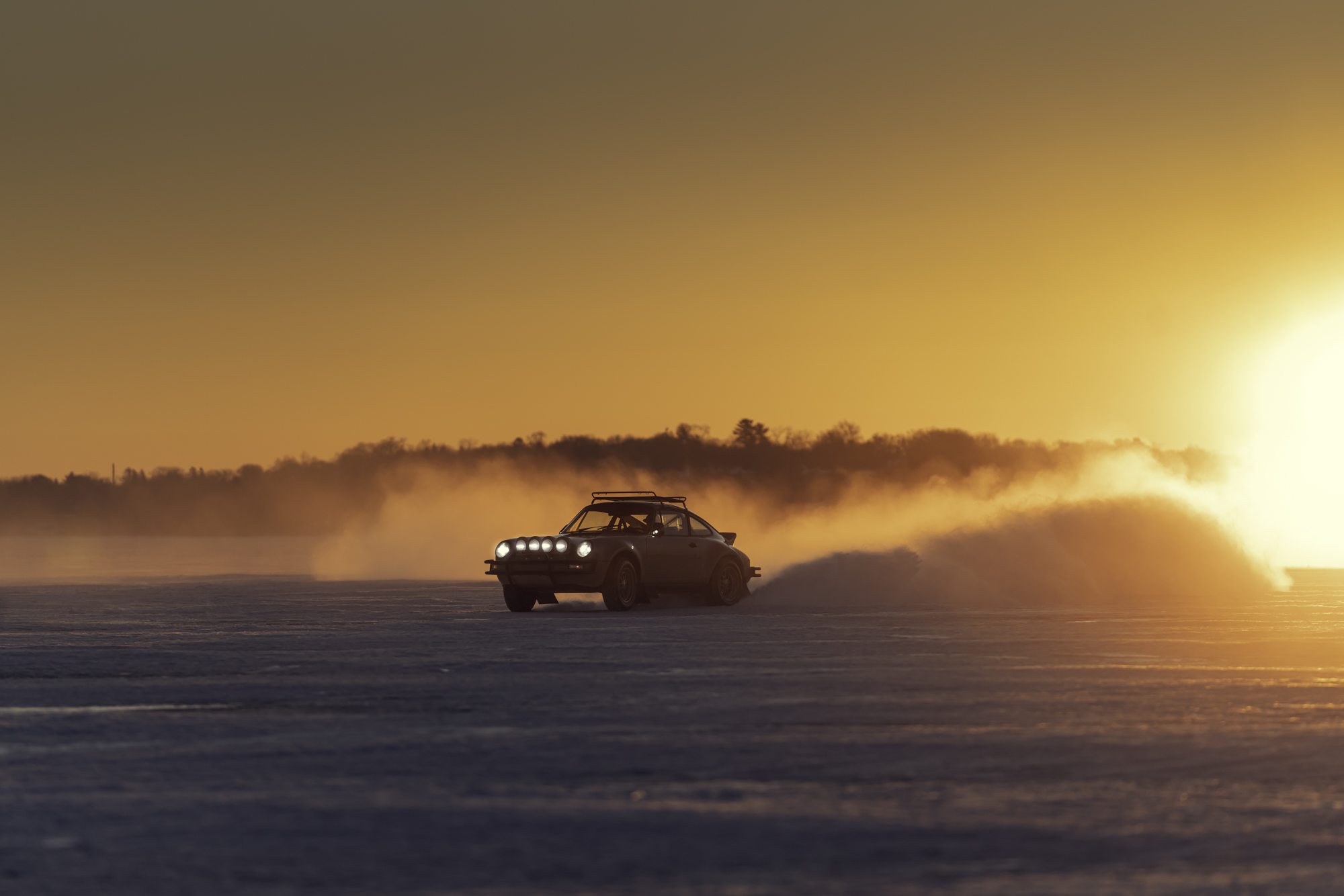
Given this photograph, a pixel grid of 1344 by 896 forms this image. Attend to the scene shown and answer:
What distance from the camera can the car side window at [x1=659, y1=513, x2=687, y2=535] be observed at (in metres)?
24.7

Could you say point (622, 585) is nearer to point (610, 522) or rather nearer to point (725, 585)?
point (610, 522)

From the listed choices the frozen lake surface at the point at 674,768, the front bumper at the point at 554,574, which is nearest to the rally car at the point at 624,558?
the front bumper at the point at 554,574

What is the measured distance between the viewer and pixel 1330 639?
17844 millimetres

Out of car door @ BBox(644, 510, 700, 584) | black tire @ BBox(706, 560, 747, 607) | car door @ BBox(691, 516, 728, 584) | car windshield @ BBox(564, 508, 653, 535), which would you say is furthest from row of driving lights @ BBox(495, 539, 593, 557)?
black tire @ BBox(706, 560, 747, 607)

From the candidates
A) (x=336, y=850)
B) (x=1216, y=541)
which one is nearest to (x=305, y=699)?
(x=336, y=850)

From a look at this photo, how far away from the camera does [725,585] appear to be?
2570 centimetres

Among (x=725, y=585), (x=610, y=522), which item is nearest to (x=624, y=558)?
(x=610, y=522)

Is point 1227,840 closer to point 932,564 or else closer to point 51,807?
point 51,807

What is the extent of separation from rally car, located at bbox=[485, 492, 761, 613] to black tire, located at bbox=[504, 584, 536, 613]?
11mm

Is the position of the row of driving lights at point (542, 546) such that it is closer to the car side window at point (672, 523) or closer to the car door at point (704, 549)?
the car side window at point (672, 523)

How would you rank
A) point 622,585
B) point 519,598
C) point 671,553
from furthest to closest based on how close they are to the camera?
point 671,553 → point 519,598 → point 622,585

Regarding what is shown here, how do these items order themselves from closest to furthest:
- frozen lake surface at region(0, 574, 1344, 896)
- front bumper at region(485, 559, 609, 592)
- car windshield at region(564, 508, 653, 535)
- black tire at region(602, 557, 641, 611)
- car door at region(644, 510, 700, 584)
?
frozen lake surface at region(0, 574, 1344, 896) < front bumper at region(485, 559, 609, 592) < black tire at region(602, 557, 641, 611) < car door at region(644, 510, 700, 584) < car windshield at region(564, 508, 653, 535)

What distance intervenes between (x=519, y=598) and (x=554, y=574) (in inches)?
49.5

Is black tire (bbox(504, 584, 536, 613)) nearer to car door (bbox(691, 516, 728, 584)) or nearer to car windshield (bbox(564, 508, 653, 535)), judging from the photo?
car windshield (bbox(564, 508, 653, 535))
